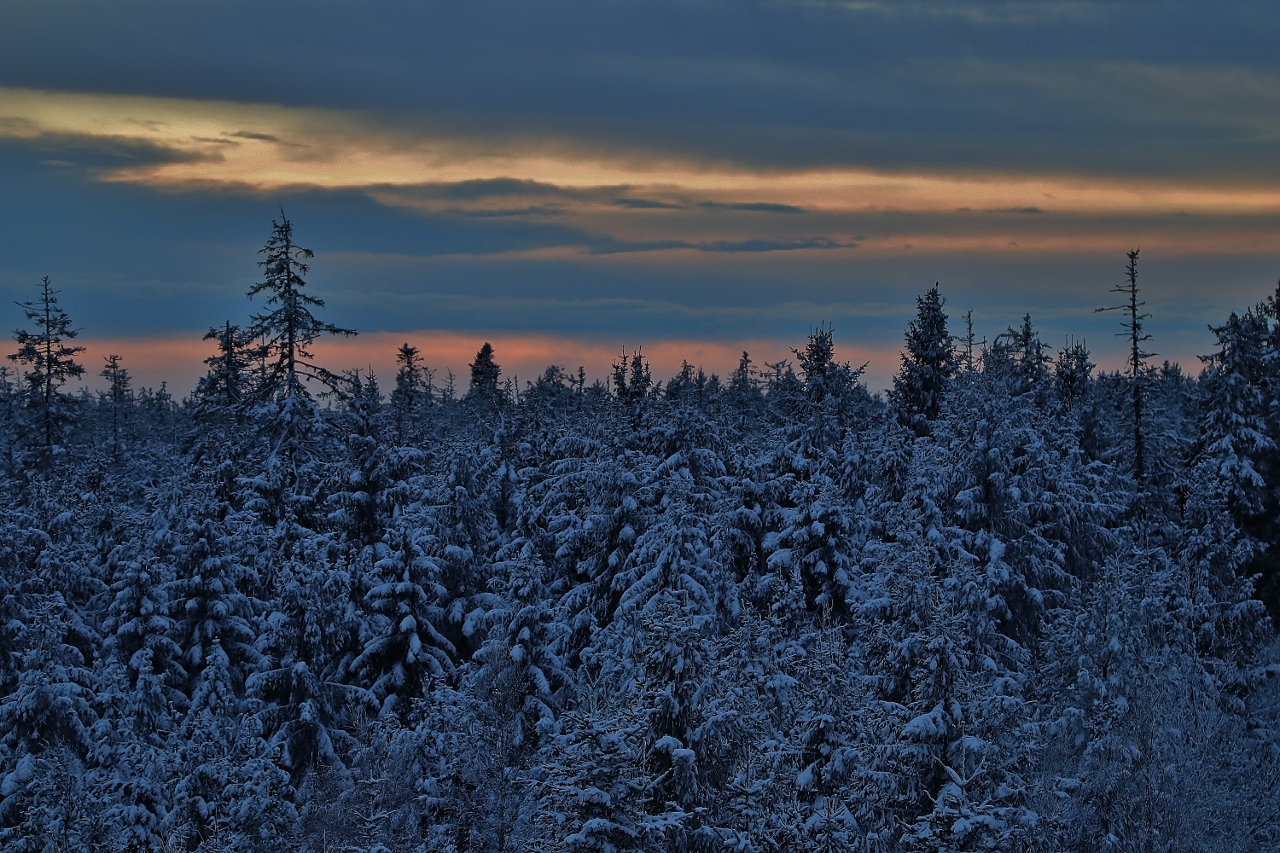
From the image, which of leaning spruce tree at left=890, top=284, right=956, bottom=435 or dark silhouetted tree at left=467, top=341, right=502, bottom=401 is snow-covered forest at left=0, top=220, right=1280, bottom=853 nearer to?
leaning spruce tree at left=890, top=284, right=956, bottom=435

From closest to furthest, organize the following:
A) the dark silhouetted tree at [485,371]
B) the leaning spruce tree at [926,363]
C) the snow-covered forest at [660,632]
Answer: the snow-covered forest at [660,632]
the leaning spruce tree at [926,363]
the dark silhouetted tree at [485,371]

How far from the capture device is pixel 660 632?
19422 mm

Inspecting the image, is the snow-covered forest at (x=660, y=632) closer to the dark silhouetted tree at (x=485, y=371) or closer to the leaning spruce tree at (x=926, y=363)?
the leaning spruce tree at (x=926, y=363)

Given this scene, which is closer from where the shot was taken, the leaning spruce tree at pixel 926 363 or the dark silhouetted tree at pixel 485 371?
the leaning spruce tree at pixel 926 363

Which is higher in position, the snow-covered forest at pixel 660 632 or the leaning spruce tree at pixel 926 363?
the leaning spruce tree at pixel 926 363

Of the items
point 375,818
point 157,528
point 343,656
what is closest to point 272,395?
point 157,528

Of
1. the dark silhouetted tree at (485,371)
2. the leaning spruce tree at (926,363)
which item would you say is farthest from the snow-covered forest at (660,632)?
the dark silhouetted tree at (485,371)

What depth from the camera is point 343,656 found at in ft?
118

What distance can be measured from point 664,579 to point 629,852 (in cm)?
1512

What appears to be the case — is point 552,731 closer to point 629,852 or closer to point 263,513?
point 629,852

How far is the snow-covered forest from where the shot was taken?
20.9 meters

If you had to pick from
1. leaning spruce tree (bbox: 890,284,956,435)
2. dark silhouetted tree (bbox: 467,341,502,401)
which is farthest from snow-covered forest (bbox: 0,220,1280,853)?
dark silhouetted tree (bbox: 467,341,502,401)

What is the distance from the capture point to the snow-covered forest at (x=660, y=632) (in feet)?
68.7

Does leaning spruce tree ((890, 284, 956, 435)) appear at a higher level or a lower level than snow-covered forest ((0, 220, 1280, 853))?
higher
